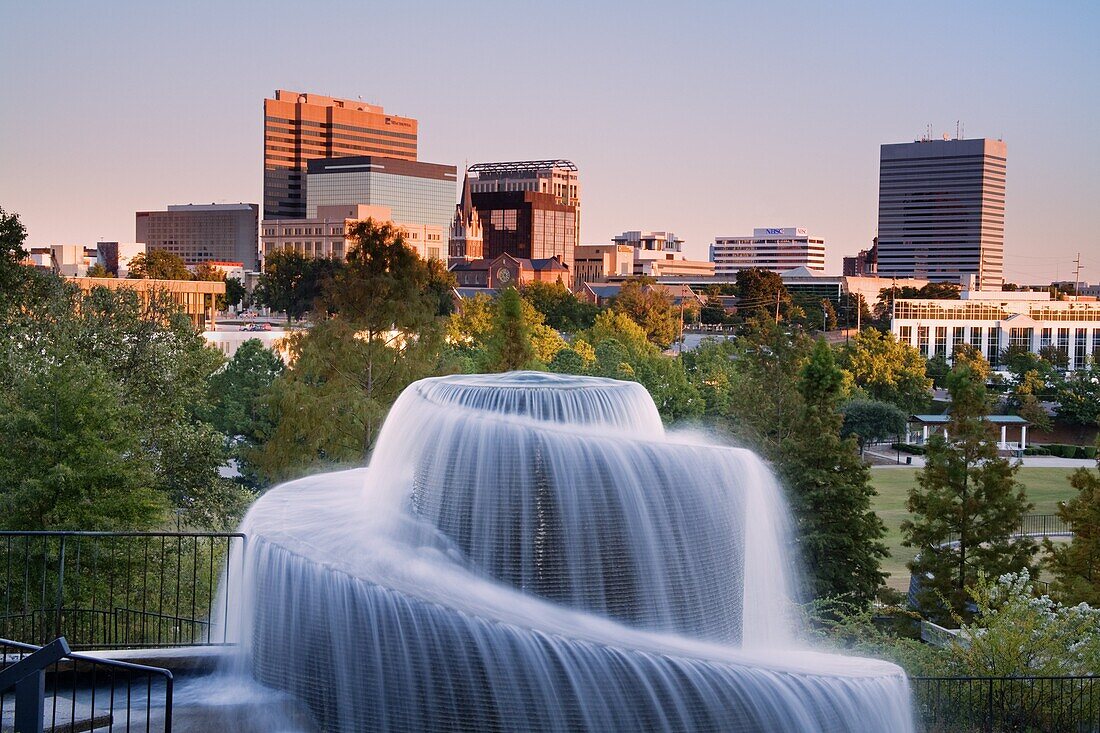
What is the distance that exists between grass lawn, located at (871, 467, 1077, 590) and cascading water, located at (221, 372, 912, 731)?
19787 mm

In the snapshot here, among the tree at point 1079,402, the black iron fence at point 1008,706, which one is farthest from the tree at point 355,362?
the tree at point 1079,402

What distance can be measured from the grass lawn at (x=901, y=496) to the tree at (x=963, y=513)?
5519mm

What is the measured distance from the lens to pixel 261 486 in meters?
35.2

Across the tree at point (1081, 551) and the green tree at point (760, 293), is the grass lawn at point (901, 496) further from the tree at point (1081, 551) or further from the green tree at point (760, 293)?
the green tree at point (760, 293)

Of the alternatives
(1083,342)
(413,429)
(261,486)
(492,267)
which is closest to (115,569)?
(413,429)

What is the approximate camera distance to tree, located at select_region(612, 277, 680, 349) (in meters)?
101

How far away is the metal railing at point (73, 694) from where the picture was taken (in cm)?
655

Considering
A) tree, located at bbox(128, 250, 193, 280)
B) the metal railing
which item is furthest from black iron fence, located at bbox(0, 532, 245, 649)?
tree, located at bbox(128, 250, 193, 280)

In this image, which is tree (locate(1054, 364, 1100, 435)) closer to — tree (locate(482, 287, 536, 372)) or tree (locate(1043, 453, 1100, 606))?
tree (locate(482, 287, 536, 372))

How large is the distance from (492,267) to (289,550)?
16874 cm

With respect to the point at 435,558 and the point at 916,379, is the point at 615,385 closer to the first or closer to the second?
the point at 435,558

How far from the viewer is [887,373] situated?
71.8 metres

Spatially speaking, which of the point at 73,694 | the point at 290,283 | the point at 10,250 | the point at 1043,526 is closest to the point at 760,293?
the point at 290,283

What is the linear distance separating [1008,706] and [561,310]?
9261 cm
